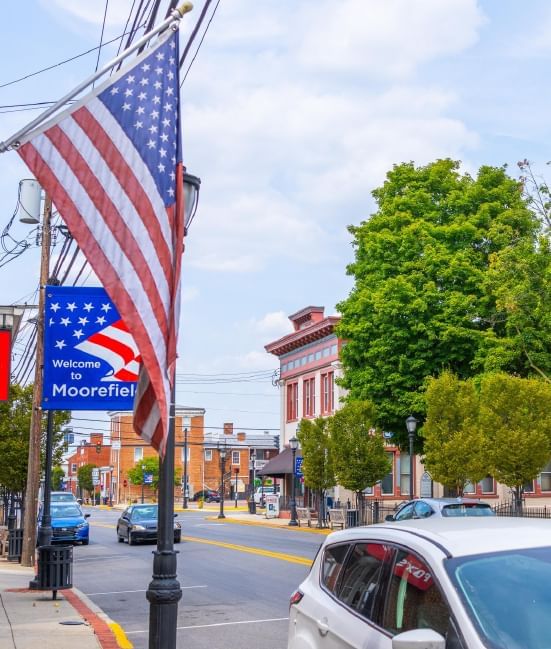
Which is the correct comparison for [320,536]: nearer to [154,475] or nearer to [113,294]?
[113,294]

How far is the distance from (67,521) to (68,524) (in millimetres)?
186

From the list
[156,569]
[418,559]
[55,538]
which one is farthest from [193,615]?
[55,538]

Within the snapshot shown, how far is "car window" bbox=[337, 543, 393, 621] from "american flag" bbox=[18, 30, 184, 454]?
5.57 feet

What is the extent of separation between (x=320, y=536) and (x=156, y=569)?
97.5ft

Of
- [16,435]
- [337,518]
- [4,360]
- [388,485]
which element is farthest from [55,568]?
[388,485]

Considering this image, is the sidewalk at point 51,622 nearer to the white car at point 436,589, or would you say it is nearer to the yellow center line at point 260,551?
the white car at point 436,589

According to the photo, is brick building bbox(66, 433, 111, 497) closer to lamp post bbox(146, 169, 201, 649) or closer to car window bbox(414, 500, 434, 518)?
car window bbox(414, 500, 434, 518)

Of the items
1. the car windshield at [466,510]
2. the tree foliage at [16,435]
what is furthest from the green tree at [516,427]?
the tree foliage at [16,435]

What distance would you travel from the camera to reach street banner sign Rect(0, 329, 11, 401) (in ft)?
57.8

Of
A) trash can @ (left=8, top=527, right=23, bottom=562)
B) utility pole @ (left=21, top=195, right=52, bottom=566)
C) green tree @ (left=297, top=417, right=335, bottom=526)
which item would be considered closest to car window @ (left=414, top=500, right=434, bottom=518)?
utility pole @ (left=21, top=195, right=52, bottom=566)

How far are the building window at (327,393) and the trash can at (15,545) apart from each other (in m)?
27.4

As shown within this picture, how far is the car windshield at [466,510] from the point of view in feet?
74.5

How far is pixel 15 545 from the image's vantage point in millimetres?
25578

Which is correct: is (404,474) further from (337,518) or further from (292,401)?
(292,401)
